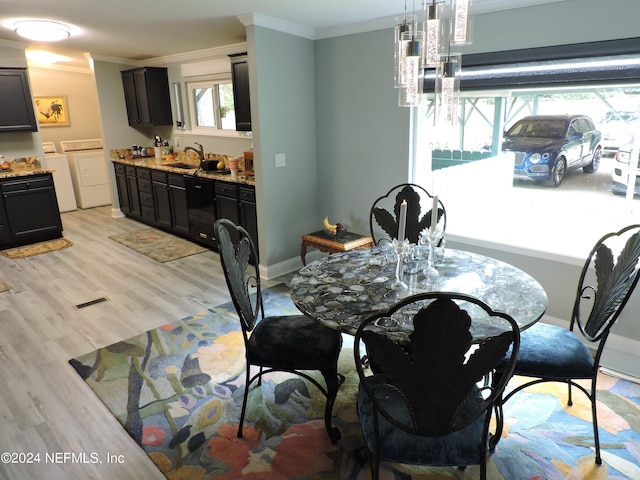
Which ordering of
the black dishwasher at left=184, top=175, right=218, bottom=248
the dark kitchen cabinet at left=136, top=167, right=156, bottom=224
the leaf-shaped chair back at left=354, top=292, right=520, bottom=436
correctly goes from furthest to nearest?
the dark kitchen cabinet at left=136, top=167, right=156, bottom=224, the black dishwasher at left=184, top=175, right=218, bottom=248, the leaf-shaped chair back at left=354, top=292, right=520, bottom=436

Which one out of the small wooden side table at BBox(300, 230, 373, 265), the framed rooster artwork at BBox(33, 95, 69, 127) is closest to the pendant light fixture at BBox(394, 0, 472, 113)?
the small wooden side table at BBox(300, 230, 373, 265)

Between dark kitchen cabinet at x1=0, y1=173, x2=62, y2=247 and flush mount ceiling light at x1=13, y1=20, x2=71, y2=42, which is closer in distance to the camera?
flush mount ceiling light at x1=13, y1=20, x2=71, y2=42

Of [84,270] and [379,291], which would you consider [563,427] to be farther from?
[84,270]

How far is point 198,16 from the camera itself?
11.7 feet

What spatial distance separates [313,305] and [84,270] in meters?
3.62

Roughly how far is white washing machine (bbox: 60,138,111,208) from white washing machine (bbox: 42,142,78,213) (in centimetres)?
11

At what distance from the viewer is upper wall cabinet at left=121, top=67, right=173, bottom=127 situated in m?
5.88

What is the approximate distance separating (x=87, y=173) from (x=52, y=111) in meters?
1.30

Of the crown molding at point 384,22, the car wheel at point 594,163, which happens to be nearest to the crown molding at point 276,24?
the crown molding at point 384,22

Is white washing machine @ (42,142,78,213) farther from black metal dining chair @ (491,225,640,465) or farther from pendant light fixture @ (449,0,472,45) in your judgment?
black metal dining chair @ (491,225,640,465)

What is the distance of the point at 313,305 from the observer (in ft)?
6.19

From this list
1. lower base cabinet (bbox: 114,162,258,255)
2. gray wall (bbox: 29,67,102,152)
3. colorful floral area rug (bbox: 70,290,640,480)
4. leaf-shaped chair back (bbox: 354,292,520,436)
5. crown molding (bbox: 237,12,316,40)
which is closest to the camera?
leaf-shaped chair back (bbox: 354,292,520,436)

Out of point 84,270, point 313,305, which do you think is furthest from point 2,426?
point 84,270

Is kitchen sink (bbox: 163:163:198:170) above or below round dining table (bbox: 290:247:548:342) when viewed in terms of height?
above
